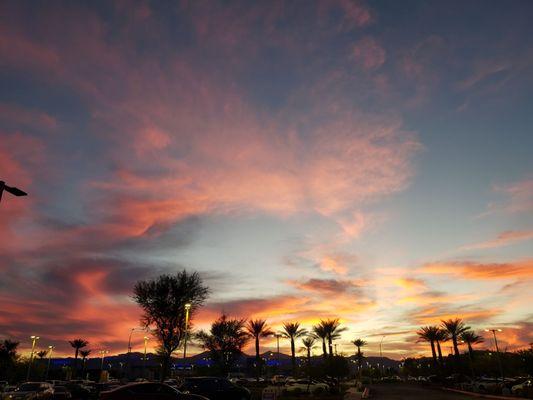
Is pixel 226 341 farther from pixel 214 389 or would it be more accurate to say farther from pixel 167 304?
pixel 214 389

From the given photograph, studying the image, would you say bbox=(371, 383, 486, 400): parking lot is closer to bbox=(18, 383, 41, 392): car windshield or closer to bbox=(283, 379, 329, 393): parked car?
bbox=(283, 379, 329, 393): parked car

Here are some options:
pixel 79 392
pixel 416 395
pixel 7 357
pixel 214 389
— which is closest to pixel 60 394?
pixel 79 392

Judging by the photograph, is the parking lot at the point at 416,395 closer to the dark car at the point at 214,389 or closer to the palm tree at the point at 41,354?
the dark car at the point at 214,389

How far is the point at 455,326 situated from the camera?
67812 millimetres

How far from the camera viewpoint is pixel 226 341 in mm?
67938

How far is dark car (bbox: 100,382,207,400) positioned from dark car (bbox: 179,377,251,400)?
19.2 feet

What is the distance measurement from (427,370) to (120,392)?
121 metres

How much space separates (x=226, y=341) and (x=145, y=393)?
170 feet

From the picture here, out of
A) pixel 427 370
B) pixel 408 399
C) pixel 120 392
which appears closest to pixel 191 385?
pixel 120 392

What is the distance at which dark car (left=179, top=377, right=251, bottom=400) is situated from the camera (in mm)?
24375

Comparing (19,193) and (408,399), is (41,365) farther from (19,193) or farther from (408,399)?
(19,193)

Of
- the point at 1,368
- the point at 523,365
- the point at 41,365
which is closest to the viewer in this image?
the point at 523,365

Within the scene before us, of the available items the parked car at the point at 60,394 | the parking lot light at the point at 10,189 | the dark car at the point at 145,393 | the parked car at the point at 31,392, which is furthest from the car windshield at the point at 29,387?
the parking lot light at the point at 10,189

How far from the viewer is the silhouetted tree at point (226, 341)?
2662 inches
